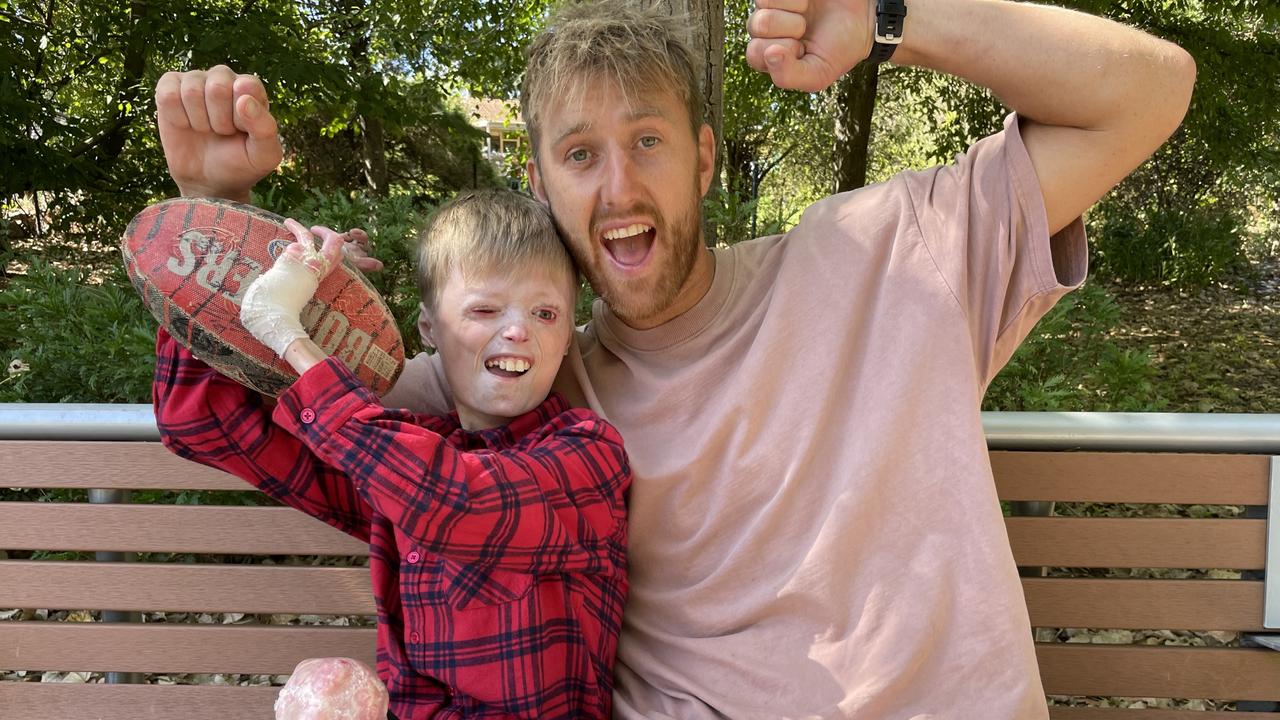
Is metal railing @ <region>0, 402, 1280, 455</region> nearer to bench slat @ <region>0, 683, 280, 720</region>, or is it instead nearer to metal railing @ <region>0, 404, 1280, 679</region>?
metal railing @ <region>0, 404, 1280, 679</region>

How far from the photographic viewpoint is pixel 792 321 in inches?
77.5

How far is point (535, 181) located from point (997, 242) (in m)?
1.03

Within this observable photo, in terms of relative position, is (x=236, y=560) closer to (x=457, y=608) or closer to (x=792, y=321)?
(x=457, y=608)

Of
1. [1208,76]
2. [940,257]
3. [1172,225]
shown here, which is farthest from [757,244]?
[1172,225]

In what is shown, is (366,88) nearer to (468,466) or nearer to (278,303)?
(278,303)

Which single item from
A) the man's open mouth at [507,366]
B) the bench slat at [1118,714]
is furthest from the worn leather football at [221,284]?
the bench slat at [1118,714]

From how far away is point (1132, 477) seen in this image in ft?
7.09

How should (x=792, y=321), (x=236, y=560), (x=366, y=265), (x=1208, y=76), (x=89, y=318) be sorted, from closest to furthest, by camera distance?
1. (x=792, y=321)
2. (x=366, y=265)
3. (x=236, y=560)
4. (x=89, y=318)
5. (x=1208, y=76)

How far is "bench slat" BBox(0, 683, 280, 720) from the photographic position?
2348 millimetres

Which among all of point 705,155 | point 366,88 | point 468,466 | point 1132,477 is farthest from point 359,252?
point 366,88

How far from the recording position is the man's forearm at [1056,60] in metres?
1.76

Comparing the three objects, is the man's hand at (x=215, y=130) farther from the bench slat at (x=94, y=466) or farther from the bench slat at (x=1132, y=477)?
the bench slat at (x=1132, y=477)

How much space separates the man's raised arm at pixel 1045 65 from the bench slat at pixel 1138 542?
0.72 meters

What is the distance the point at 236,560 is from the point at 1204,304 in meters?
10.0
